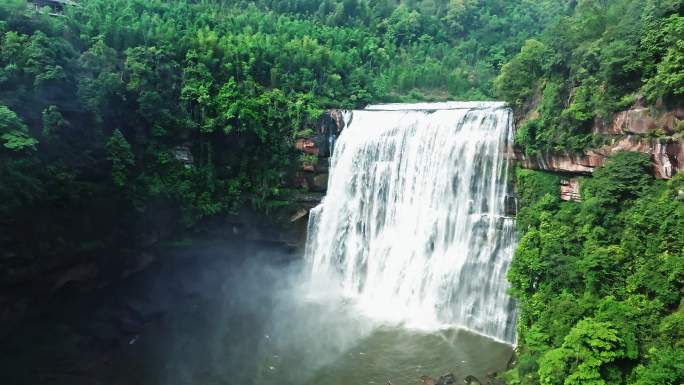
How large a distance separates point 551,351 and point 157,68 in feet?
73.1

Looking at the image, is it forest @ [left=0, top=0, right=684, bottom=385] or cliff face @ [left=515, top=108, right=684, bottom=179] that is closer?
forest @ [left=0, top=0, right=684, bottom=385]

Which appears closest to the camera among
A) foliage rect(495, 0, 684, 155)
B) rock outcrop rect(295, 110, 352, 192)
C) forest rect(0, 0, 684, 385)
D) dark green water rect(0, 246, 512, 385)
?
forest rect(0, 0, 684, 385)

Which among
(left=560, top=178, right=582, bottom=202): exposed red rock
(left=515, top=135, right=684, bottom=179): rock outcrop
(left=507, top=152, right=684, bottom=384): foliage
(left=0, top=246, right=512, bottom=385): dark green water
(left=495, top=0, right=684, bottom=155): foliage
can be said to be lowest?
(left=0, top=246, right=512, bottom=385): dark green water

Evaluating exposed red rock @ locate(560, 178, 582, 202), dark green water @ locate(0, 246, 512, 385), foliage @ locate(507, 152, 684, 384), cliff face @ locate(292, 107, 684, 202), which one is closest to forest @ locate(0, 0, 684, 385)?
foliage @ locate(507, 152, 684, 384)

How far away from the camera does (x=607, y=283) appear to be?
14086 millimetres

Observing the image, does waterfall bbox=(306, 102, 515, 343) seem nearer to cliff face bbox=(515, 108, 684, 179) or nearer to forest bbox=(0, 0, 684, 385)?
forest bbox=(0, 0, 684, 385)

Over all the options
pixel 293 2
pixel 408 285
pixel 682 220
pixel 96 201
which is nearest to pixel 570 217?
pixel 682 220

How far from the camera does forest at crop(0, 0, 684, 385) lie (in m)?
13.4

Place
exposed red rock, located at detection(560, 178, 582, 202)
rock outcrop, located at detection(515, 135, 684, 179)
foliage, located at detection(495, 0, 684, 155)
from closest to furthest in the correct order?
rock outcrop, located at detection(515, 135, 684, 179), foliage, located at detection(495, 0, 684, 155), exposed red rock, located at detection(560, 178, 582, 202)

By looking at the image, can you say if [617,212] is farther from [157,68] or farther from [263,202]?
[157,68]

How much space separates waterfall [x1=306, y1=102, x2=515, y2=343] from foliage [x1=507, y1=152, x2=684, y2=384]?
2.94 m

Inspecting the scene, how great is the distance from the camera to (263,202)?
26875mm

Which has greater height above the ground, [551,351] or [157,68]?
[157,68]

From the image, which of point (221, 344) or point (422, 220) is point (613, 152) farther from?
point (221, 344)
